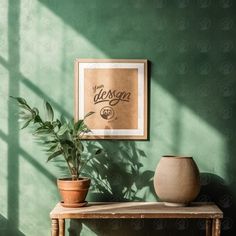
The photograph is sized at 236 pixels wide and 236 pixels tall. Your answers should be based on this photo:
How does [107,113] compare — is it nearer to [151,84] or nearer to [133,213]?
[151,84]

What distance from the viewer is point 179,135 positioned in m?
3.94

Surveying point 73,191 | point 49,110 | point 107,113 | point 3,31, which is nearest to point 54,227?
point 73,191

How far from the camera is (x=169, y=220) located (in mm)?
3920

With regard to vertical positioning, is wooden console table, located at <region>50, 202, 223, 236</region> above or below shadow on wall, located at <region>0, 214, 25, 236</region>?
above

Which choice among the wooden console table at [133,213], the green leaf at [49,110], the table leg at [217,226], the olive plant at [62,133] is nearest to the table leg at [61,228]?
the wooden console table at [133,213]

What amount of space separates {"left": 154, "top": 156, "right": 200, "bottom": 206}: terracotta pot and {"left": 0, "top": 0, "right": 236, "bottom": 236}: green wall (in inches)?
13.8

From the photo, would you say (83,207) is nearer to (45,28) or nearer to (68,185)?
(68,185)

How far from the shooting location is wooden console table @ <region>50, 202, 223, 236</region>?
11.1ft

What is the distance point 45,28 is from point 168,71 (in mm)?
1175

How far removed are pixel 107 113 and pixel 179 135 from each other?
68 cm

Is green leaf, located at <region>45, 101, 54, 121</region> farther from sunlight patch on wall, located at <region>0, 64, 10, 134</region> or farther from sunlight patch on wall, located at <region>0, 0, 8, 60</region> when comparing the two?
sunlight patch on wall, located at <region>0, 0, 8, 60</region>

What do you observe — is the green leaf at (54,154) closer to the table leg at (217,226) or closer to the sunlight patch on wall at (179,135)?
the sunlight patch on wall at (179,135)

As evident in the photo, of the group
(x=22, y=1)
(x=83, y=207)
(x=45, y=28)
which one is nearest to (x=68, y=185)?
(x=83, y=207)

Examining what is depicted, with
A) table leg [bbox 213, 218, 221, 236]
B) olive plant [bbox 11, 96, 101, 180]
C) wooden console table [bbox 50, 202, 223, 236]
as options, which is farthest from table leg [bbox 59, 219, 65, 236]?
table leg [bbox 213, 218, 221, 236]
